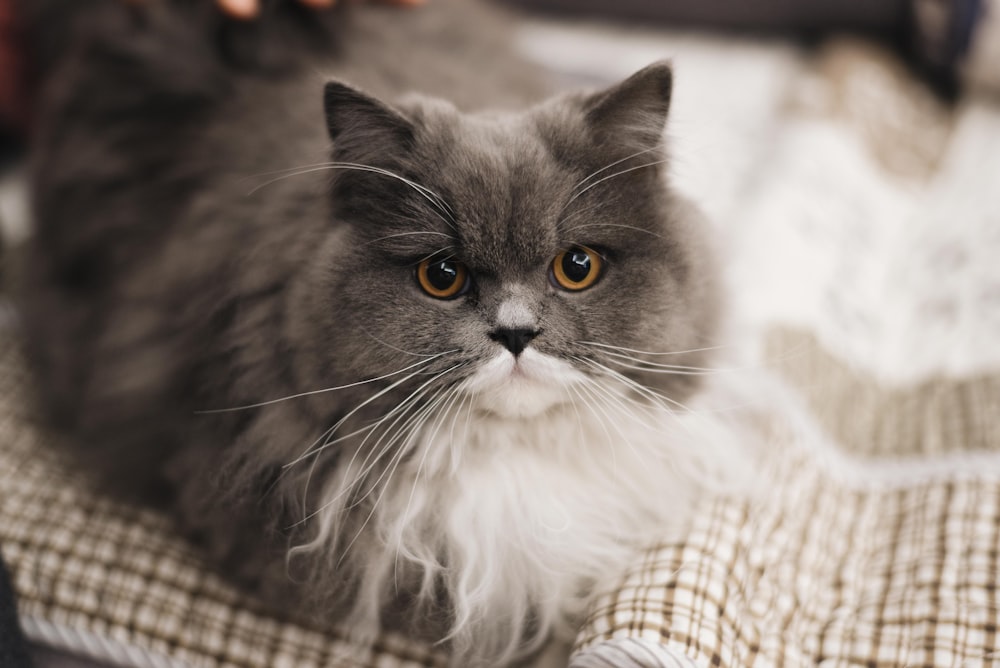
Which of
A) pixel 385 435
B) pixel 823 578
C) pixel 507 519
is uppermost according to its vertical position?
pixel 385 435

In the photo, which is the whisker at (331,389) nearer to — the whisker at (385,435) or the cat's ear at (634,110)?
the whisker at (385,435)

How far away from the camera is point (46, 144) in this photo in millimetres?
1635

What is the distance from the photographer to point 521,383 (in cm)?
102

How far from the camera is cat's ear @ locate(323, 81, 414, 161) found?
1.04m

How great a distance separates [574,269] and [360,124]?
13.2 inches

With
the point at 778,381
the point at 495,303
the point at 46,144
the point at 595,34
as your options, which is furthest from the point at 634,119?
the point at 595,34

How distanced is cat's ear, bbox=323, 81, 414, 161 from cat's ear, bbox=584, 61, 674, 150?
0.25m

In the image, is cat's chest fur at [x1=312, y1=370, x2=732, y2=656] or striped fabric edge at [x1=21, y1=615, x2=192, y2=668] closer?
cat's chest fur at [x1=312, y1=370, x2=732, y2=656]

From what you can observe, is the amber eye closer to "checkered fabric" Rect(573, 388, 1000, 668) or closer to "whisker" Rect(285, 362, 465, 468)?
"whisker" Rect(285, 362, 465, 468)

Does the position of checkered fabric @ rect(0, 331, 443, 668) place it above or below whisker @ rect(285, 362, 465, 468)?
below

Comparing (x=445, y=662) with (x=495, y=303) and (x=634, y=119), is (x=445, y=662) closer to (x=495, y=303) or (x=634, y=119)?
(x=495, y=303)

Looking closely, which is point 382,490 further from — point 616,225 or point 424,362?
point 616,225

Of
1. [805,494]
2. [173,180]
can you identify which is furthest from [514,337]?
[173,180]

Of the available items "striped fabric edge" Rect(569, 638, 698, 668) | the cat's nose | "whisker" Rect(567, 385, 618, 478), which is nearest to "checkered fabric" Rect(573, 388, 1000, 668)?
"striped fabric edge" Rect(569, 638, 698, 668)
